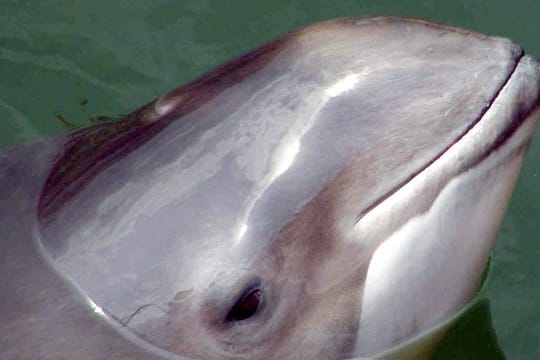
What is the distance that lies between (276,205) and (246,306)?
34 cm

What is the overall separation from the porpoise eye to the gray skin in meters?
0.01

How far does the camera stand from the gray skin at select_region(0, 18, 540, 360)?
3.88m

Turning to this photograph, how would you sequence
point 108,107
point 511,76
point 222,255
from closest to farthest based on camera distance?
point 222,255 → point 511,76 → point 108,107

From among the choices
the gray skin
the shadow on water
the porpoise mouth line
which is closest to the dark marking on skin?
the gray skin

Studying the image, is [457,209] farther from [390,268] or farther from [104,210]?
[104,210]

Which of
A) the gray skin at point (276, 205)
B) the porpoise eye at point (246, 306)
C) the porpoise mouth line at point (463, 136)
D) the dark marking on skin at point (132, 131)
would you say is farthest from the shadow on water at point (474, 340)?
the dark marking on skin at point (132, 131)

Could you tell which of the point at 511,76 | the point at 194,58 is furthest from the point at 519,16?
the point at 511,76

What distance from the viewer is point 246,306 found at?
152 inches

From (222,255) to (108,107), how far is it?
10.0ft

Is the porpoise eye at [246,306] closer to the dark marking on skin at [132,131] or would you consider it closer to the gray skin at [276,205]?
the gray skin at [276,205]

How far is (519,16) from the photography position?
700 centimetres

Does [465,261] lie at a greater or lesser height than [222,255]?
lesser

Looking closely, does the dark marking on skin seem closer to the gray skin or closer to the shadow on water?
the gray skin

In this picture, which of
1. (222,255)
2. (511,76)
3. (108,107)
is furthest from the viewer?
(108,107)
